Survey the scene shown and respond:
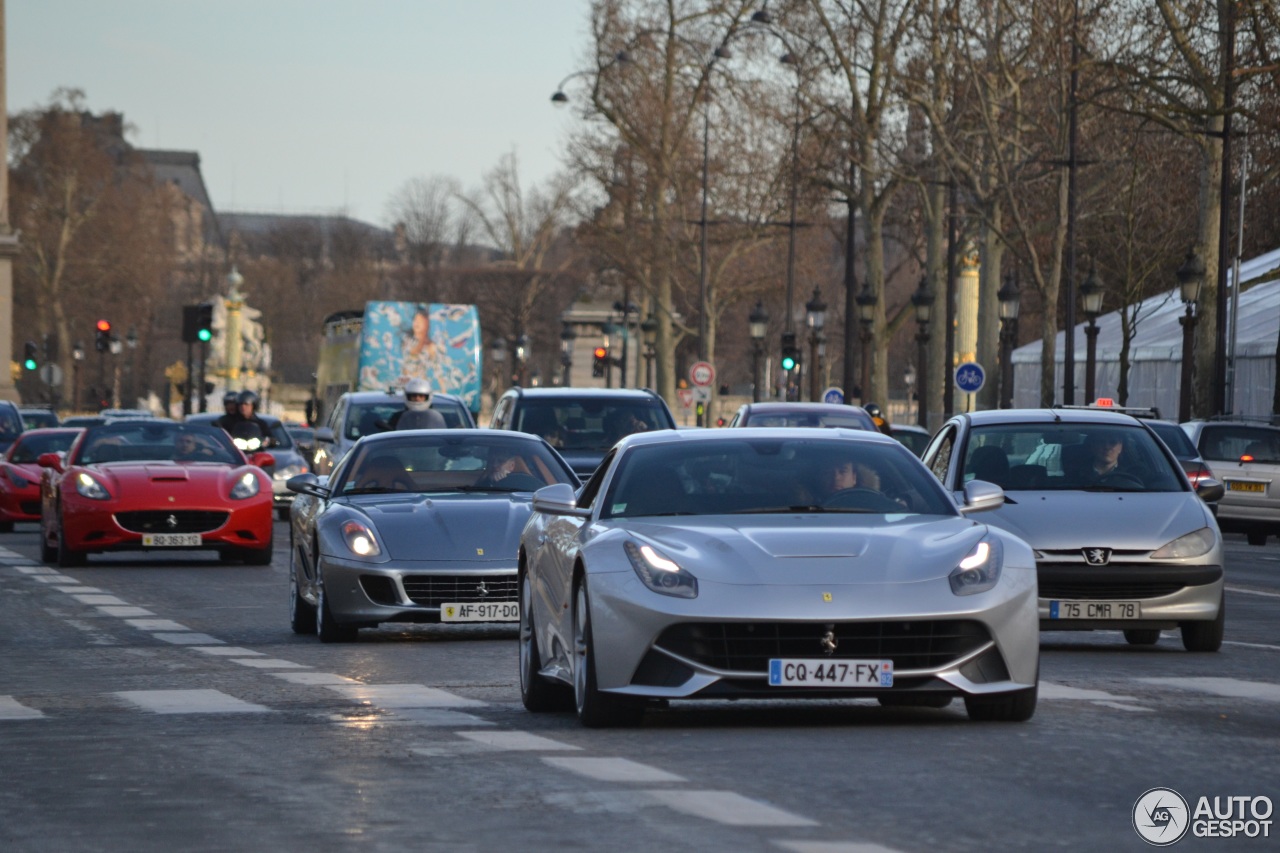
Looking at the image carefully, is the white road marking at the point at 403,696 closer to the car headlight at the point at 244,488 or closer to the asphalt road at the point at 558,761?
the asphalt road at the point at 558,761

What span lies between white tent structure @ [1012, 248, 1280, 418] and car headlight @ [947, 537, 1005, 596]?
36.5 m

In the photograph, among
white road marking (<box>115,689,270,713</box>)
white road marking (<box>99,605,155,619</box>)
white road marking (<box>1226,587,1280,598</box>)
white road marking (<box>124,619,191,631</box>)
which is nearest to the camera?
white road marking (<box>115,689,270,713</box>)

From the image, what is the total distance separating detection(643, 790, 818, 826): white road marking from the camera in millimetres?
7508

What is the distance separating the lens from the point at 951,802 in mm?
7898

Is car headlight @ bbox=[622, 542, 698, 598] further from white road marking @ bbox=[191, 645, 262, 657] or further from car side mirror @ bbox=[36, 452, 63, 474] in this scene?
car side mirror @ bbox=[36, 452, 63, 474]

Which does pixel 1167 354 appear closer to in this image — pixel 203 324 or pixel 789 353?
pixel 789 353

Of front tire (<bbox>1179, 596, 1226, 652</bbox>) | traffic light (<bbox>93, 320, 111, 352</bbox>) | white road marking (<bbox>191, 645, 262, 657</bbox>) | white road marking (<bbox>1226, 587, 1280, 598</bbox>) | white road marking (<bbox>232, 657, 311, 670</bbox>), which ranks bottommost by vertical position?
white road marking (<bbox>1226, 587, 1280, 598</bbox>)

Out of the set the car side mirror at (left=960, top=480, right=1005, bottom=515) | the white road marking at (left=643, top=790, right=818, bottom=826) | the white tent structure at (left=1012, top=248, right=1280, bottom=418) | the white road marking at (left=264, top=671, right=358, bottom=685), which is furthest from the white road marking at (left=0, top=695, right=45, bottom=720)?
the white tent structure at (left=1012, top=248, right=1280, bottom=418)

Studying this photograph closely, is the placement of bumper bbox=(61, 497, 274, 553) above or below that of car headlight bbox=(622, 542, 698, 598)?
below

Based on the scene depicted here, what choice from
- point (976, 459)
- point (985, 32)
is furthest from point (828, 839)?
point (985, 32)

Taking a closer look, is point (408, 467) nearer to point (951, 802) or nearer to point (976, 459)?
point (976, 459)

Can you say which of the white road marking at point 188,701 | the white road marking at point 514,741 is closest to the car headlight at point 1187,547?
the white road marking at point 188,701

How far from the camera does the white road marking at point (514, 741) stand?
971cm

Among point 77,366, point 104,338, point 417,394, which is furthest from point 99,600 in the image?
point 77,366
